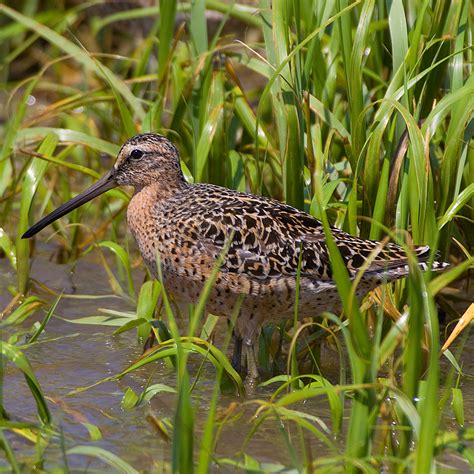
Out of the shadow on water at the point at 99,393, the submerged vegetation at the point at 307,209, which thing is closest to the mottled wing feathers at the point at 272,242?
the submerged vegetation at the point at 307,209

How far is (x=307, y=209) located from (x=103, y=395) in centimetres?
100

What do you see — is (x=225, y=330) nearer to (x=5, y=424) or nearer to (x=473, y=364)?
(x=473, y=364)

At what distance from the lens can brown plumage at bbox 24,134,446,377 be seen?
11.5 ft

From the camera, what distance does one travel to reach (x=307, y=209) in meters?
3.96

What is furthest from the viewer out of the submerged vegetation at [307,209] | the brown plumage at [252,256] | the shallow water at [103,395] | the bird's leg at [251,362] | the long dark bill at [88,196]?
the long dark bill at [88,196]

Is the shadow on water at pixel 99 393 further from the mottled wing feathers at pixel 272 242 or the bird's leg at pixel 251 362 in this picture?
the mottled wing feathers at pixel 272 242

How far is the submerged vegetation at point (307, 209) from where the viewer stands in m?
2.86

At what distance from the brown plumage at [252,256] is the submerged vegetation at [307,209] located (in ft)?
0.42

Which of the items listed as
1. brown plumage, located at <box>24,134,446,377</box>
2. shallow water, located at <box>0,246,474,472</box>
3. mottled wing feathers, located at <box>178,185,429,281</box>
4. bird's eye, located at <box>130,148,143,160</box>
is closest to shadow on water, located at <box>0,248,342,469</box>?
shallow water, located at <box>0,246,474,472</box>

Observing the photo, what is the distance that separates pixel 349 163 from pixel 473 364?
82 centimetres

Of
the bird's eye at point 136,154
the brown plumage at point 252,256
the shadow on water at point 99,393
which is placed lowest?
the shadow on water at point 99,393

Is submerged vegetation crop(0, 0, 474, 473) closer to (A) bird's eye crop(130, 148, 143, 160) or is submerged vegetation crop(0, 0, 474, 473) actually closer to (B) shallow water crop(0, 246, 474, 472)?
(B) shallow water crop(0, 246, 474, 472)

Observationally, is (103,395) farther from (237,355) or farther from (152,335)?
(237,355)

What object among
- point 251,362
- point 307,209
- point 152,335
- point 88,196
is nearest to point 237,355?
point 251,362
